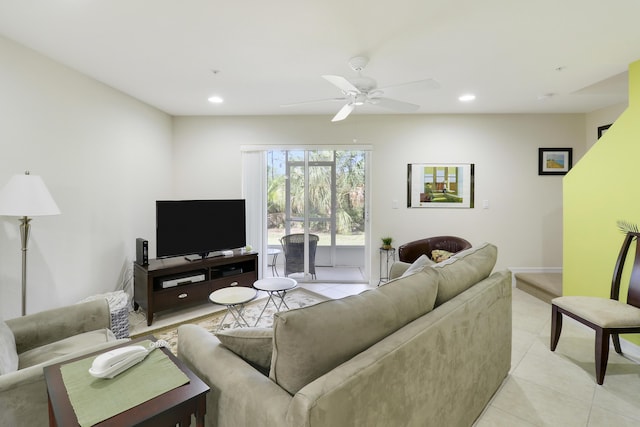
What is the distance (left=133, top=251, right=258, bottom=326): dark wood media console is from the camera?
10.5 feet

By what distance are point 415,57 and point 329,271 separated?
351cm

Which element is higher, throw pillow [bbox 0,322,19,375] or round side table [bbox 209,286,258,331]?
throw pillow [bbox 0,322,19,375]

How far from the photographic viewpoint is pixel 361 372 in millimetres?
1011

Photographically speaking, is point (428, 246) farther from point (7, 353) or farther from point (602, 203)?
point (7, 353)

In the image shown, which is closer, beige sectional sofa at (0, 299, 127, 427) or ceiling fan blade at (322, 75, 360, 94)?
beige sectional sofa at (0, 299, 127, 427)

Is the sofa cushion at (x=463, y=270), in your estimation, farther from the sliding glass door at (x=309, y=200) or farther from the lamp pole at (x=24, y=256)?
the lamp pole at (x=24, y=256)

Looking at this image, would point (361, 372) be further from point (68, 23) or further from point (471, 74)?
point (471, 74)

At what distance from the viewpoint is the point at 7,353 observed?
1400 mm

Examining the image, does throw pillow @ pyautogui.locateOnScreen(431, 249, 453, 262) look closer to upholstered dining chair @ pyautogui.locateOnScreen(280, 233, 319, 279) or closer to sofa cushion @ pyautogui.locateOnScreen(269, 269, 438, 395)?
upholstered dining chair @ pyautogui.locateOnScreen(280, 233, 319, 279)

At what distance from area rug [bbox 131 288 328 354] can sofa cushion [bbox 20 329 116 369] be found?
2.67ft

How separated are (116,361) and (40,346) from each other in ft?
3.90

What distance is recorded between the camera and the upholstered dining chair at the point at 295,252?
4.74 m

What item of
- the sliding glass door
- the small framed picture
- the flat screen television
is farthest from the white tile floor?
the flat screen television

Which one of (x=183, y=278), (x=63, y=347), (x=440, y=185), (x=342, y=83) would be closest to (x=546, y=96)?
(x=440, y=185)
